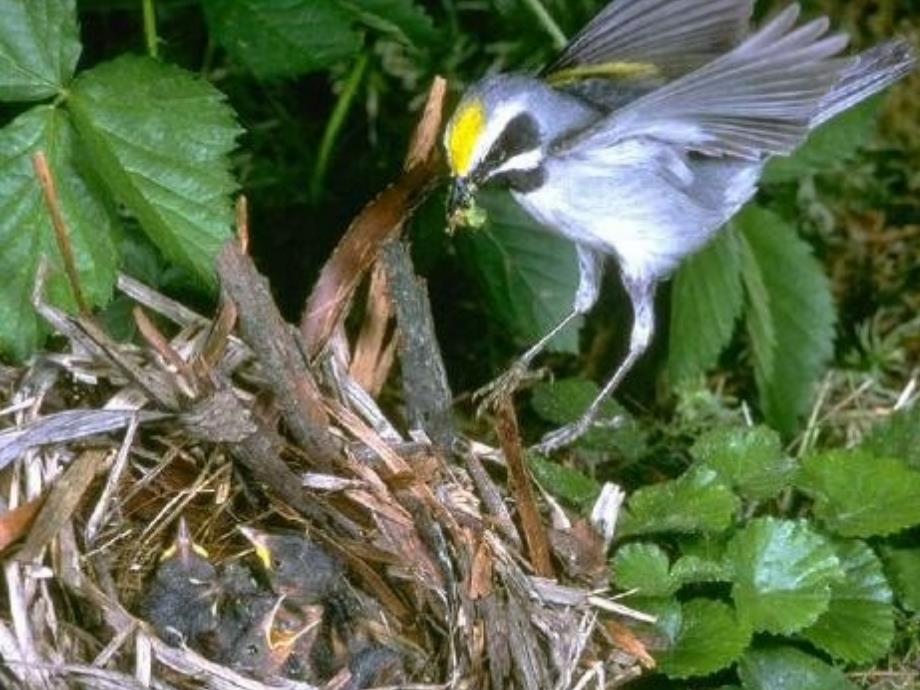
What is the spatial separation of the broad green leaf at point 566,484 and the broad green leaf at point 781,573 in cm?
21

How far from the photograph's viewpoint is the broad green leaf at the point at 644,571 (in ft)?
9.25

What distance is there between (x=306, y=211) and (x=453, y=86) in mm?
333

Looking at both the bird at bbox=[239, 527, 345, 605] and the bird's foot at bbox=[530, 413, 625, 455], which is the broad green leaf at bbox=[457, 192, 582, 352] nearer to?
the bird's foot at bbox=[530, 413, 625, 455]

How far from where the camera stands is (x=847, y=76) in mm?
2996

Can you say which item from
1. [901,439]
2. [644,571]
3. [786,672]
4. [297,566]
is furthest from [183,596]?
[901,439]

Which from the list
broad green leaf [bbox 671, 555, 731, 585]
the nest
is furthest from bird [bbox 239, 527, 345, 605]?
broad green leaf [bbox 671, 555, 731, 585]

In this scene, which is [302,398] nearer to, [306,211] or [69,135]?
[69,135]

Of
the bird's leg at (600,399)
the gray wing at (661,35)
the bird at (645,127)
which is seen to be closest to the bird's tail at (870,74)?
the bird at (645,127)

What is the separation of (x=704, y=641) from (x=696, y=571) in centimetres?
9

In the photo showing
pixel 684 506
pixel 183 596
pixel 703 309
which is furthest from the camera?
pixel 703 309

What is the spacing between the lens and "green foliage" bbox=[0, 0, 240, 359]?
277 centimetres

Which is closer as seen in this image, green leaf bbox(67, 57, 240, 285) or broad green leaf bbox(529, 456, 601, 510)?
green leaf bbox(67, 57, 240, 285)

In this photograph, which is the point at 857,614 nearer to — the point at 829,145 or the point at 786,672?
the point at 786,672

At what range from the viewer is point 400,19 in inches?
128
